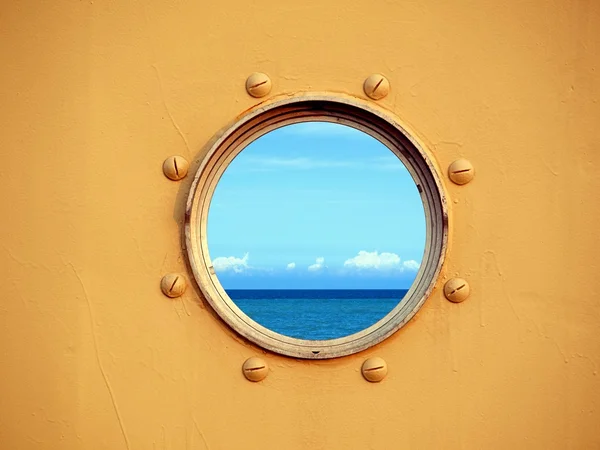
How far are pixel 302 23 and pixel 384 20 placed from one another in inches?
12.0

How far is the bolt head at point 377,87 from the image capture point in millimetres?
3154

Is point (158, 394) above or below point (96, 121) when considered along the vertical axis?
below

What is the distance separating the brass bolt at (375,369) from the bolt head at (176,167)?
3.19 feet

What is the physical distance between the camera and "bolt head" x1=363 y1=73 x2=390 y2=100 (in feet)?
10.3

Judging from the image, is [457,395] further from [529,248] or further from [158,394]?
[158,394]

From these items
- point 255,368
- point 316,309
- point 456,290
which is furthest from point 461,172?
point 316,309

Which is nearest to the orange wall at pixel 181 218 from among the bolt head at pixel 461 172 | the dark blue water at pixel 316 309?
the bolt head at pixel 461 172

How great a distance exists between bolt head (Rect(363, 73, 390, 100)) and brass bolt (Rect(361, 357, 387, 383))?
0.96m

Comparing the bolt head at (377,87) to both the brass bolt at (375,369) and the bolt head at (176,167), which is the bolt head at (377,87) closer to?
the bolt head at (176,167)

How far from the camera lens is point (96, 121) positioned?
3.26 m

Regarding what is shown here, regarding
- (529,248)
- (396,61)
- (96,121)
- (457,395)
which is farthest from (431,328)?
(96,121)

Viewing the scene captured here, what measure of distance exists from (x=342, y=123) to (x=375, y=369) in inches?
35.8

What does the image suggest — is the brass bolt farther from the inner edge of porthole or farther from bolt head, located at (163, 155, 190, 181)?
bolt head, located at (163, 155, 190, 181)

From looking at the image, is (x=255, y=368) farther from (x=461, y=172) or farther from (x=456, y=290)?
(x=461, y=172)
